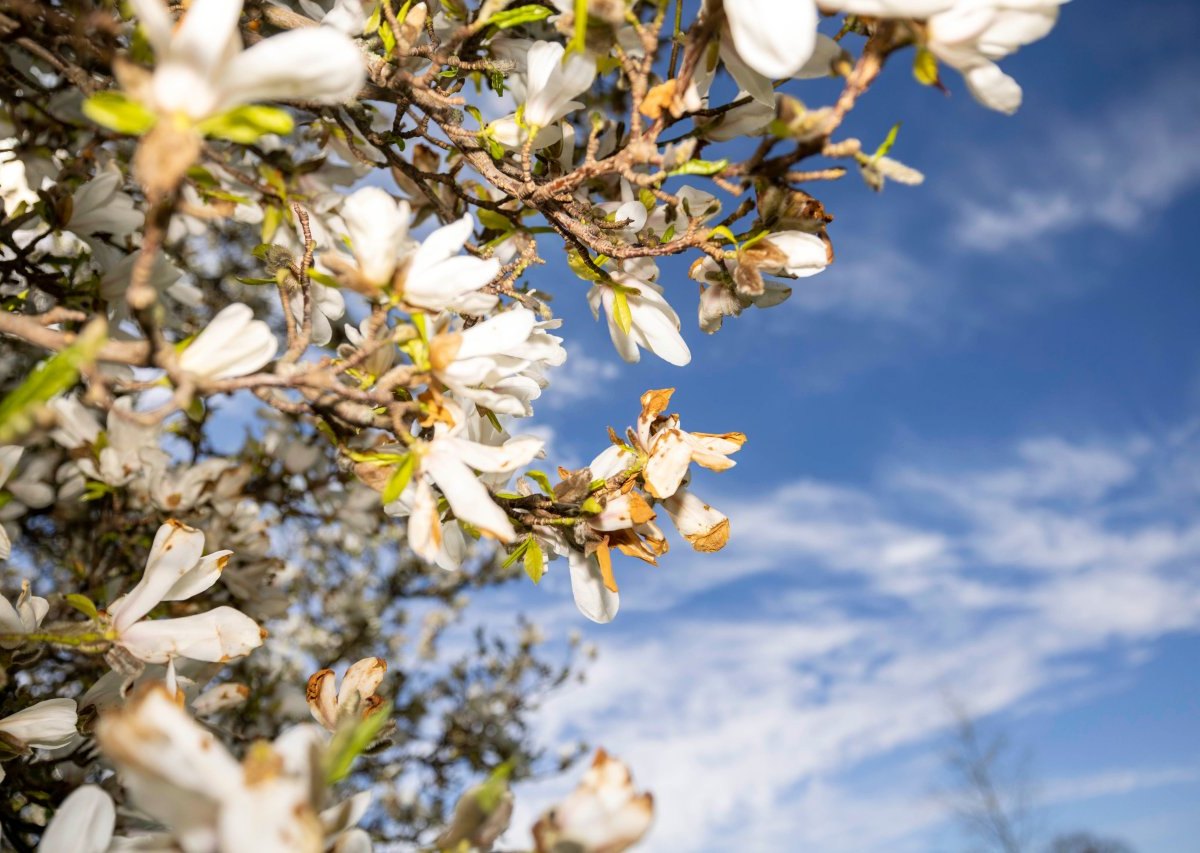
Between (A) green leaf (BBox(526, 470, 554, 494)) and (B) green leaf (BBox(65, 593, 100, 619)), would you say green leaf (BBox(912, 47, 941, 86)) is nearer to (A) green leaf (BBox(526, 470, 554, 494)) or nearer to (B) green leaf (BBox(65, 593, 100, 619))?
(A) green leaf (BBox(526, 470, 554, 494))

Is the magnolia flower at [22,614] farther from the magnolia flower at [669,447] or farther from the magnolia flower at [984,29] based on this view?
the magnolia flower at [984,29]

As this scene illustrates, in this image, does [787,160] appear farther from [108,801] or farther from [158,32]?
[108,801]

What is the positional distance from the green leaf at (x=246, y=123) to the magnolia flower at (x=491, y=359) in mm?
263

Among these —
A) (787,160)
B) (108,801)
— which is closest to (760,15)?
(787,160)

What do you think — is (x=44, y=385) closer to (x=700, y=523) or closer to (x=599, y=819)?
(x=599, y=819)

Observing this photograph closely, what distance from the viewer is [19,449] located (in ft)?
4.30

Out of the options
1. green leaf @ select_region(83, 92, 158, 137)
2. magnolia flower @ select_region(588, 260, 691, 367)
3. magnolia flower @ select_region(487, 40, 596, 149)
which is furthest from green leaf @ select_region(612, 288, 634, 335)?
green leaf @ select_region(83, 92, 158, 137)

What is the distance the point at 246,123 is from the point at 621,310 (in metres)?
0.61

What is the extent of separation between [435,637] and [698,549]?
5.56 metres

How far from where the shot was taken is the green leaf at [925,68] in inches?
33.3

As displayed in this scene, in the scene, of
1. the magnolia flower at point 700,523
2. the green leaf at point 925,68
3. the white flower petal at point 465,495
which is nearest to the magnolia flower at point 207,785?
the white flower petal at point 465,495

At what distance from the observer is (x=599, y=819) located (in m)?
0.72

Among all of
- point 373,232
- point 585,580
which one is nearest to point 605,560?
point 585,580

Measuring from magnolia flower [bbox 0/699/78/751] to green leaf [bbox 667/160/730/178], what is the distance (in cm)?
110
